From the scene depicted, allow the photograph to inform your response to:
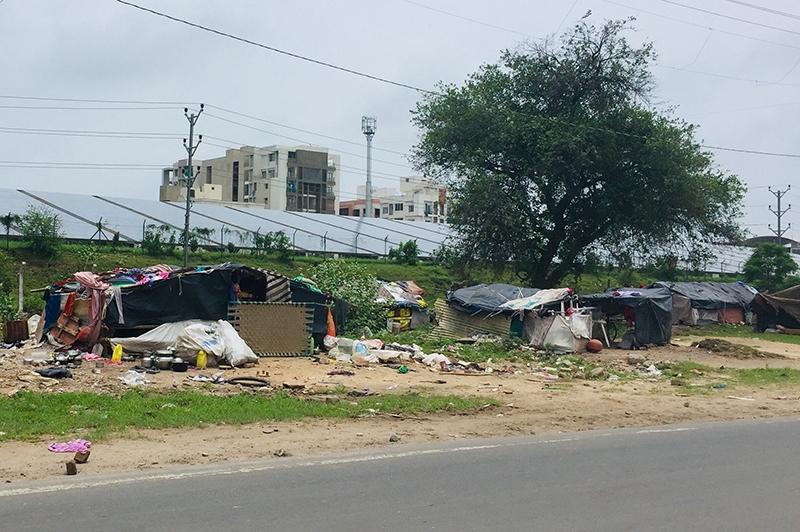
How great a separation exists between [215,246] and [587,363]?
24.5 metres

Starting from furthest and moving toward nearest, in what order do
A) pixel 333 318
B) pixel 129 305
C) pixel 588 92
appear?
pixel 588 92 → pixel 333 318 → pixel 129 305

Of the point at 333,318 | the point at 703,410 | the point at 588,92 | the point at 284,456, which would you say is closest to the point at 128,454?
the point at 284,456

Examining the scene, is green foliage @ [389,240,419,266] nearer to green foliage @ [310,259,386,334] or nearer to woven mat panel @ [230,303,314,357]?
green foliage @ [310,259,386,334]

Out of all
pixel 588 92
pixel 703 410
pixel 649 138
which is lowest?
pixel 703 410

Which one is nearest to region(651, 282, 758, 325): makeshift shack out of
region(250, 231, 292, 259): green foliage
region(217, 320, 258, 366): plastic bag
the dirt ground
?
region(250, 231, 292, 259): green foliage

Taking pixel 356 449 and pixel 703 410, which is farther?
pixel 703 410

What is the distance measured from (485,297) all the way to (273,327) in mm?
8261

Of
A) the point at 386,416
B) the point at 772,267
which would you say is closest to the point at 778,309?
the point at 772,267

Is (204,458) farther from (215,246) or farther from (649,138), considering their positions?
(215,246)

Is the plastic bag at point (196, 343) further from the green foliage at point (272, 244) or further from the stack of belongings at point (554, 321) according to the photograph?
the green foliage at point (272, 244)

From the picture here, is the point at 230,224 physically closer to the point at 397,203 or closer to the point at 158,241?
the point at 158,241

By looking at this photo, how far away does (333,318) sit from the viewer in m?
21.8

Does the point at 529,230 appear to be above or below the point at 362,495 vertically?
above

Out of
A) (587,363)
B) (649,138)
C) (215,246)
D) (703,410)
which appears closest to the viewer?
(703,410)
